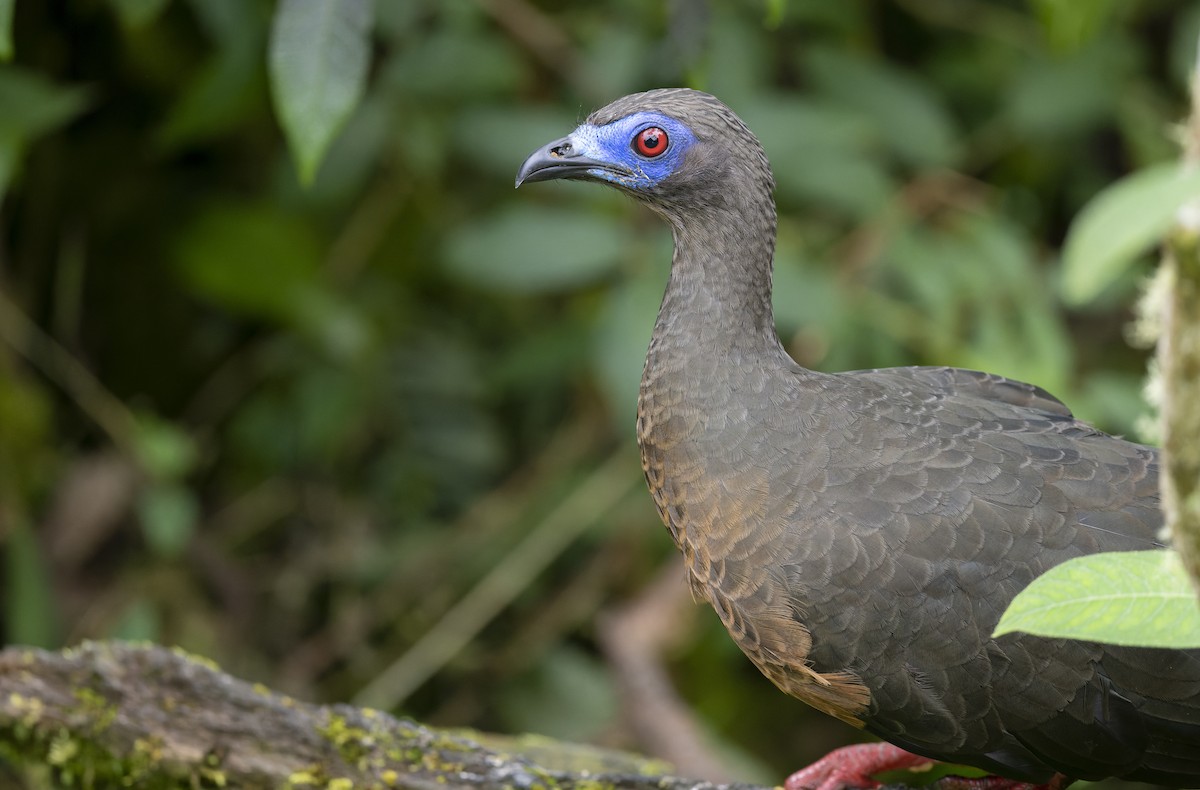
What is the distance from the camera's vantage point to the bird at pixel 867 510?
2.85 meters

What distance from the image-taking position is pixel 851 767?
339 centimetres

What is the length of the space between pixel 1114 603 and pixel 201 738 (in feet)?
7.52

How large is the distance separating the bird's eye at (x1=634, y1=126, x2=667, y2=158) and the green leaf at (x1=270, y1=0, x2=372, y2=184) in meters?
0.69

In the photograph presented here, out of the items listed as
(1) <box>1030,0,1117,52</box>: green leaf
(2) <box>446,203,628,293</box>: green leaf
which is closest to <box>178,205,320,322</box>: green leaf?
(2) <box>446,203,628,293</box>: green leaf

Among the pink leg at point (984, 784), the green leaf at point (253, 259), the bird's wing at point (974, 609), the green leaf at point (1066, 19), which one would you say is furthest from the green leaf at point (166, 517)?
the green leaf at point (1066, 19)

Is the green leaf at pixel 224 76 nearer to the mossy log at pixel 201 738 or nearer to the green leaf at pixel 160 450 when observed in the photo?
the green leaf at pixel 160 450

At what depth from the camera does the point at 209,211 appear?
5488 millimetres

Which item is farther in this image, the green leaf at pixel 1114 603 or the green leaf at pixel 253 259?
the green leaf at pixel 253 259

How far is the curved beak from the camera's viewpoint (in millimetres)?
3277

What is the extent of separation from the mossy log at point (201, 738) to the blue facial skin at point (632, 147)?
149 cm

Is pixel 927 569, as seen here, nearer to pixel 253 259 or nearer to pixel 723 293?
pixel 723 293

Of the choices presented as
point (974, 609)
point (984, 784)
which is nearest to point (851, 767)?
point (984, 784)

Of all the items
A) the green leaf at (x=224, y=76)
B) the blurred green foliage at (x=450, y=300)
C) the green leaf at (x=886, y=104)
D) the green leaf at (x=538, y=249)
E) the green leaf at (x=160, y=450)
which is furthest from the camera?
the green leaf at (x=886, y=104)

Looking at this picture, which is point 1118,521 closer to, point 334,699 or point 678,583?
point 678,583
